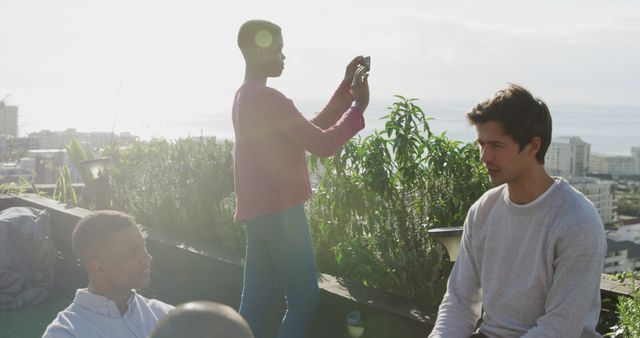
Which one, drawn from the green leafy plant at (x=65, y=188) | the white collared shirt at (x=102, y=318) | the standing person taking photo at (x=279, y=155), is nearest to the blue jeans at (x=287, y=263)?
the standing person taking photo at (x=279, y=155)

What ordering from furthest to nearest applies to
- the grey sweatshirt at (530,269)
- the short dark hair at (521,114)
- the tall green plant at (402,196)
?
the tall green plant at (402,196) → the short dark hair at (521,114) → the grey sweatshirt at (530,269)

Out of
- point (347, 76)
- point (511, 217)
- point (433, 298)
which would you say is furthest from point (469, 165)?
point (511, 217)

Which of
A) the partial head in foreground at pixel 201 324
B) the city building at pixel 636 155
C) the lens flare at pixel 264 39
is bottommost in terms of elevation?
the city building at pixel 636 155

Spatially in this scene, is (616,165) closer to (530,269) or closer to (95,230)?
(530,269)

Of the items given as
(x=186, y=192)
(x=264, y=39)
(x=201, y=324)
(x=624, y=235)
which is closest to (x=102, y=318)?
(x=264, y=39)

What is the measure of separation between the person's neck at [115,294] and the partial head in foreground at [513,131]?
4.29ft

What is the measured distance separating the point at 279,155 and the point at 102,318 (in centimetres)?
119

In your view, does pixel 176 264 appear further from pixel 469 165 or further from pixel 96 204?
pixel 469 165

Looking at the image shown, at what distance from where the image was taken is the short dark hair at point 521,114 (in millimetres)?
2414

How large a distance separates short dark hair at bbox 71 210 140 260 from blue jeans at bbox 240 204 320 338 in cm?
100

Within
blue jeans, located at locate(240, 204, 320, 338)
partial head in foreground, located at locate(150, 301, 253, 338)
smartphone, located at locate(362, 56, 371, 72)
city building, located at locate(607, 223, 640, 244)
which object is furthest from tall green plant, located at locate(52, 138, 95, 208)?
partial head in foreground, located at locate(150, 301, 253, 338)

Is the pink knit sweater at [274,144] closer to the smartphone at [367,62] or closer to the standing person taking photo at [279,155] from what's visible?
the standing person taking photo at [279,155]

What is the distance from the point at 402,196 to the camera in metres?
4.55

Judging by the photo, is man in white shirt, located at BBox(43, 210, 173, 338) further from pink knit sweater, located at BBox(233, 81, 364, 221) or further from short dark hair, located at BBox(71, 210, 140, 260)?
pink knit sweater, located at BBox(233, 81, 364, 221)
